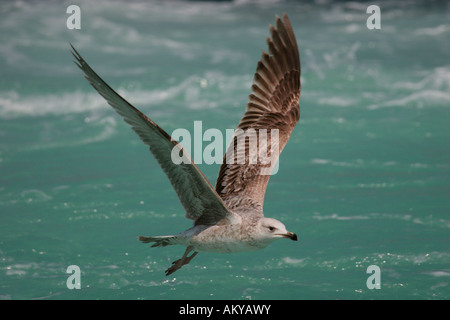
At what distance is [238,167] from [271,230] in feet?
3.96

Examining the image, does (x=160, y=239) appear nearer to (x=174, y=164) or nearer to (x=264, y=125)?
(x=174, y=164)

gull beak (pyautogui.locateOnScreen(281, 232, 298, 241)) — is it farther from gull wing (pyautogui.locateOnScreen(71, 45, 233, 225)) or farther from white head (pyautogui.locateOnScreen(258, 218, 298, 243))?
gull wing (pyautogui.locateOnScreen(71, 45, 233, 225))

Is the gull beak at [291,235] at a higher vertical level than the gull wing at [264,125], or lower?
lower

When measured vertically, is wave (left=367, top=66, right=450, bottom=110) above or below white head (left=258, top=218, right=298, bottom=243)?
above

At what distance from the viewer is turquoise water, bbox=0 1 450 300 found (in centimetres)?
810

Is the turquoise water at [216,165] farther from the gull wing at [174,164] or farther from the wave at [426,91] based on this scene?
the gull wing at [174,164]

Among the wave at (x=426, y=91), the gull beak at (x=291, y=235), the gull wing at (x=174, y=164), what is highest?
the wave at (x=426, y=91)

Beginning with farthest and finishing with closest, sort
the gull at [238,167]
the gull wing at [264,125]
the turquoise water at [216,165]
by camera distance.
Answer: the turquoise water at [216,165], the gull wing at [264,125], the gull at [238,167]

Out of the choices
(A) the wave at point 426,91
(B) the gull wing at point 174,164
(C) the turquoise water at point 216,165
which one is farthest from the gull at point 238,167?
(A) the wave at point 426,91

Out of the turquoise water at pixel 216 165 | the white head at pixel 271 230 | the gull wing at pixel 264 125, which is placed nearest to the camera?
Answer: the white head at pixel 271 230

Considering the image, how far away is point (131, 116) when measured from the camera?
5.88 metres

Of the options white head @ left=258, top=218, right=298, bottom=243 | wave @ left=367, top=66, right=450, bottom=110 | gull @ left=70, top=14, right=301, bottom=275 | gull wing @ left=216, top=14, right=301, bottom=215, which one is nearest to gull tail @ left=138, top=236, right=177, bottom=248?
gull @ left=70, top=14, right=301, bottom=275

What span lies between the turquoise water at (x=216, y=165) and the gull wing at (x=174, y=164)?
1400mm

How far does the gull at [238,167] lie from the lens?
5969mm
